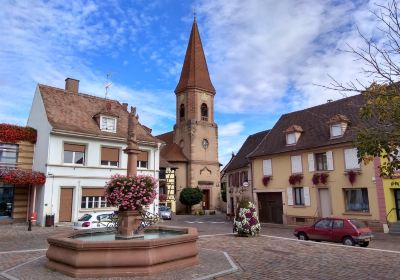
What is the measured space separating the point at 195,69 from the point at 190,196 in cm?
2075

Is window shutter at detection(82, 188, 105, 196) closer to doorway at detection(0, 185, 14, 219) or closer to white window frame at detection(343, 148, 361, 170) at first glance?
doorway at detection(0, 185, 14, 219)

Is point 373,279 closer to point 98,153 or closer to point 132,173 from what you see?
point 132,173

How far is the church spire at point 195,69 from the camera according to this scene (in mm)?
54344

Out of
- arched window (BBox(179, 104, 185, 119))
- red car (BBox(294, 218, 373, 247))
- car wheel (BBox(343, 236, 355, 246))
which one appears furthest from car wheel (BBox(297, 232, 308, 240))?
arched window (BBox(179, 104, 185, 119))

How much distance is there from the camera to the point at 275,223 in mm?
29328

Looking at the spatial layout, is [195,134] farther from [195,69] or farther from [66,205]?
[66,205]

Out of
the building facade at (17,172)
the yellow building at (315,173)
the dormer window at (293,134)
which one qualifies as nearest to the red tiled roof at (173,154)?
the yellow building at (315,173)

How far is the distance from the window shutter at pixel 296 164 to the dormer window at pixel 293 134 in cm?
128

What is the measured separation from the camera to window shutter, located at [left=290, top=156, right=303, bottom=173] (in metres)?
27.3

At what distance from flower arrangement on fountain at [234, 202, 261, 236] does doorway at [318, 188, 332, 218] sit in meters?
9.31

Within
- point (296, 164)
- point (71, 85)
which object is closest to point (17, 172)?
point (71, 85)

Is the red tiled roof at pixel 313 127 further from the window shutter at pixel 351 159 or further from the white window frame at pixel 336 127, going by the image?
Answer: the window shutter at pixel 351 159

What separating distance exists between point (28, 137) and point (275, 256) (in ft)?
69.1

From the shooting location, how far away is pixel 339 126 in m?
25.0
